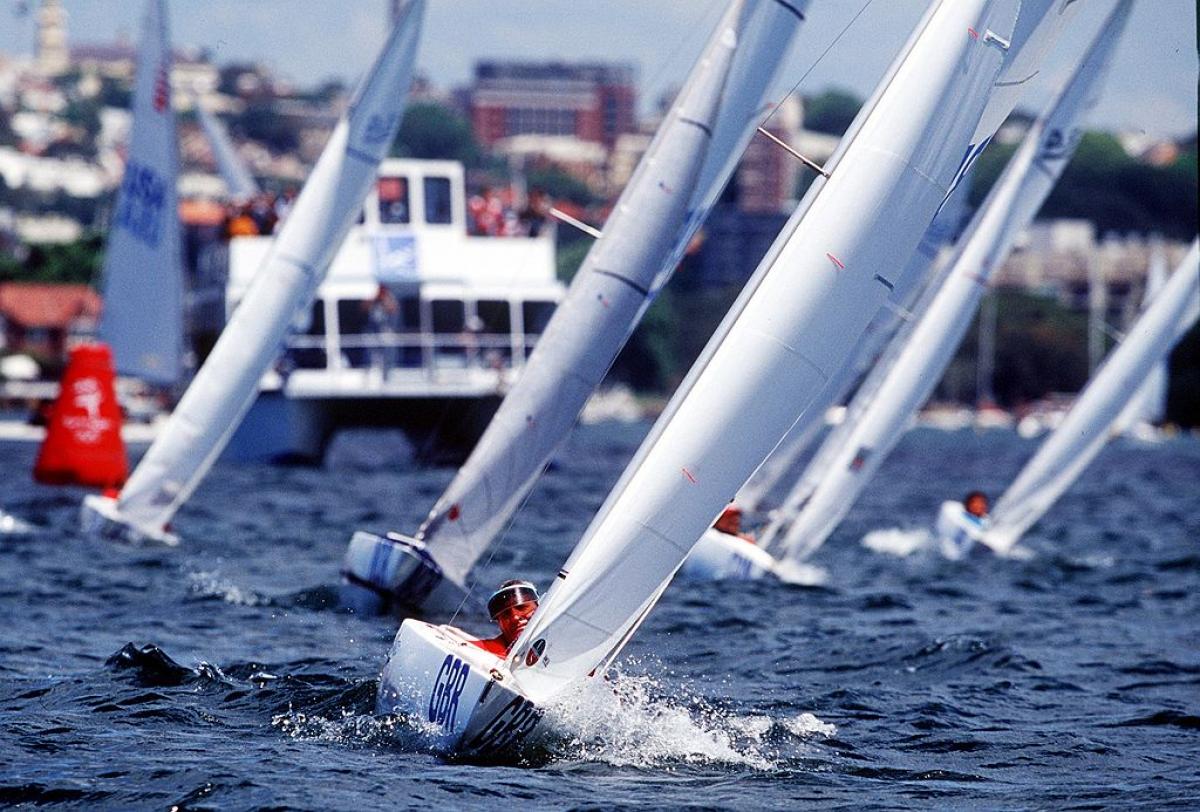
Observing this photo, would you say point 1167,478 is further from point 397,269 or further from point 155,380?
point 155,380

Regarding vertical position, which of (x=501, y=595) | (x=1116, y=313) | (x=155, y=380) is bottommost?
(x=1116, y=313)

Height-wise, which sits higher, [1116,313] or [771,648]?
[771,648]

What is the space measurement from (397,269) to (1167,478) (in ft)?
70.5

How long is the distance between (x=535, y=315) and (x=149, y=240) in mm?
8547

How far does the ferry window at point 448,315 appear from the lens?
116ft

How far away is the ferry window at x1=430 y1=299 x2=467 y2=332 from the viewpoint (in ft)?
116

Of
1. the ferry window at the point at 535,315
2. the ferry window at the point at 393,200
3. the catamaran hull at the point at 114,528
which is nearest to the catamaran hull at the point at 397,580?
the catamaran hull at the point at 114,528

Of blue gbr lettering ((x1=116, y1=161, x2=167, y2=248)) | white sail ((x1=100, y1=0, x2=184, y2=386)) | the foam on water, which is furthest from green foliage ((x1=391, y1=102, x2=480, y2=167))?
the foam on water

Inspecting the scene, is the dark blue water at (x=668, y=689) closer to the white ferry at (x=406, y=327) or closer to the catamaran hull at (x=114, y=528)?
the catamaran hull at (x=114, y=528)

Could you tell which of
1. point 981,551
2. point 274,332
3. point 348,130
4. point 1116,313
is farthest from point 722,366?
point 1116,313

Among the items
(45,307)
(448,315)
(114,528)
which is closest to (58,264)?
(45,307)

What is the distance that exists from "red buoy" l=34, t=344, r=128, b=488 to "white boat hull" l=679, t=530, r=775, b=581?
8.24m

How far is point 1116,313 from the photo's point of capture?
144875mm

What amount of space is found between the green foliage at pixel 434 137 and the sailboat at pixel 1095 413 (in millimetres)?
143589
